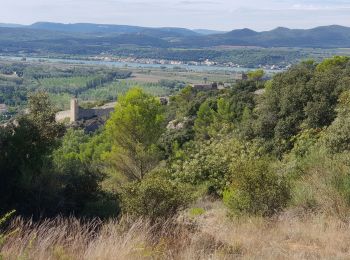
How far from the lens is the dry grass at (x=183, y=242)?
338 cm

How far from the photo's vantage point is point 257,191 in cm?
614

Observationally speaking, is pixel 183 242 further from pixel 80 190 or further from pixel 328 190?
pixel 80 190

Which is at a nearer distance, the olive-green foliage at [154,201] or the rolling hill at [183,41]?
the olive-green foliage at [154,201]

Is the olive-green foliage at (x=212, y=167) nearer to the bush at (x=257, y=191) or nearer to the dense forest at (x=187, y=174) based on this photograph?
the dense forest at (x=187, y=174)

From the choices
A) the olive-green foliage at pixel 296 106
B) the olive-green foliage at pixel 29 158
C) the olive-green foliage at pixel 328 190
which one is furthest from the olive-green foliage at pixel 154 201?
the olive-green foliage at pixel 296 106

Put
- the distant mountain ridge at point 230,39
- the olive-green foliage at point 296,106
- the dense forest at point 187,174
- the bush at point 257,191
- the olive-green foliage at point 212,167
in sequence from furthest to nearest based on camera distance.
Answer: the distant mountain ridge at point 230,39, the olive-green foliage at point 296,106, the olive-green foliage at point 212,167, the bush at point 257,191, the dense forest at point 187,174

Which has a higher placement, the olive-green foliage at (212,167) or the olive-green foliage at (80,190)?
the olive-green foliage at (80,190)

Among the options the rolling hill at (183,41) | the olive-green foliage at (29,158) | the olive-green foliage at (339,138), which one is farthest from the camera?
the rolling hill at (183,41)

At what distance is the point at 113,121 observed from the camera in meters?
15.0

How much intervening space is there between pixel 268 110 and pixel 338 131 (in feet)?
24.8

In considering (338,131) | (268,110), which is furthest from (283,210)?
(268,110)

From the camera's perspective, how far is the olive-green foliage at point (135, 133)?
14828mm

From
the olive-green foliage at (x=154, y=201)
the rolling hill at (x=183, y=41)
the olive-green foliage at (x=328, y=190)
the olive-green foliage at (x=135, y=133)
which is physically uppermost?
the olive-green foliage at (x=328, y=190)

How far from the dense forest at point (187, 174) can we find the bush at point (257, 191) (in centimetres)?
1
